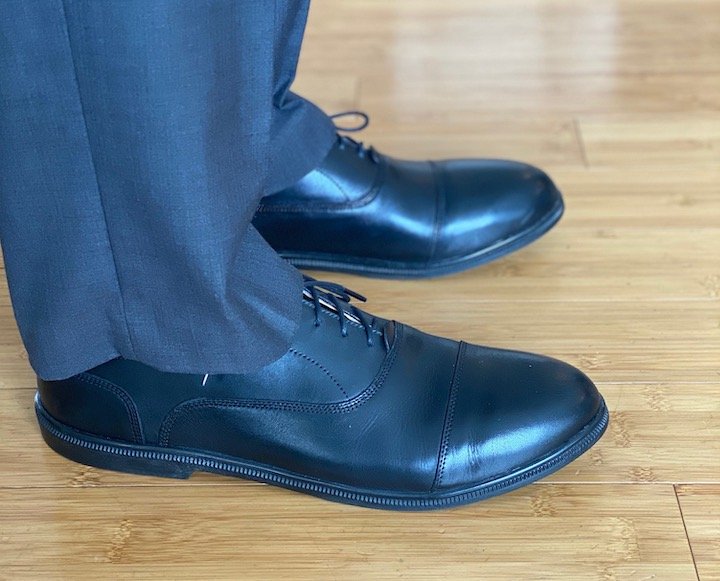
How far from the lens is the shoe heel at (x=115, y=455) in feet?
2.77

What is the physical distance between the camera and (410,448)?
81 centimetres

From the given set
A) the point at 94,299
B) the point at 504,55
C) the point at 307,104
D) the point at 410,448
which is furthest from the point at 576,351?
the point at 504,55

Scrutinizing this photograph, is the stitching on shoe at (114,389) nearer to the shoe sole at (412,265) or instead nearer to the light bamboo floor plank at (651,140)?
the shoe sole at (412,265)

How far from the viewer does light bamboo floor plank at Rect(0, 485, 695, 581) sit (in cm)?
77

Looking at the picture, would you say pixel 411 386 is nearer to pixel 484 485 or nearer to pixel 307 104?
pixel 484 485

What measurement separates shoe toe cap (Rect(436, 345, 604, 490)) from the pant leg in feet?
0.53

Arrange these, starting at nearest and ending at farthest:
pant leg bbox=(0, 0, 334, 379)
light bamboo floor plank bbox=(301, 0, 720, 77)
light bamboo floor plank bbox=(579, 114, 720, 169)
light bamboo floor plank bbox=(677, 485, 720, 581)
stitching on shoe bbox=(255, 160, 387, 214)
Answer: pant leg bbox=(0, 0, 334, 379) < light bamboo floor plank bbox=(677, 485, 720, 581) < stitching on shoe bbox=(255, 160, 387, 214) < light bamboo floor plank bbox=(579, 114, 720, 169) < light bamboo floor plank bbox=(301, 0, 720, 77)

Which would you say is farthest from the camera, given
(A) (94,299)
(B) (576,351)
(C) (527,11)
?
(C) (527,11)

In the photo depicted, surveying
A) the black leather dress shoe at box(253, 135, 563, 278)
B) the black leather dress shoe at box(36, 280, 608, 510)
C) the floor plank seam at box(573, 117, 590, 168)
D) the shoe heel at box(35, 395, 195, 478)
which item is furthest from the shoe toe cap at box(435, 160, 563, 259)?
the shoe heel at box(35, 395, 195, 478)

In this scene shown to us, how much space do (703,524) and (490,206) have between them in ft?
1.57

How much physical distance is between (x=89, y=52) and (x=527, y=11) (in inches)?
58.1

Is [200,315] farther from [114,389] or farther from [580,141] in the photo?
[580,141]

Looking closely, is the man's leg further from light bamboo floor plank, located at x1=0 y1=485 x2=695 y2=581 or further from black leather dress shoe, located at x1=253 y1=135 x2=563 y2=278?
black leather dress shoe, located at x1=253 y1=135 x2=563 y2=278

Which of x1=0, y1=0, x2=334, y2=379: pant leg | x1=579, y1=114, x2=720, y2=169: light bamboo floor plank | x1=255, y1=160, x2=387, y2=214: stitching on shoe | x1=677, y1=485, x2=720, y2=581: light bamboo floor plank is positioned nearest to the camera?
x1=0, y1=0, x2=334, y2=379: pant leg
